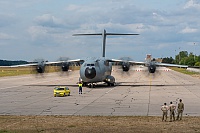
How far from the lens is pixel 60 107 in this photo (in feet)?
97.2

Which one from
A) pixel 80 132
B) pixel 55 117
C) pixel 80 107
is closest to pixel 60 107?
pixel 80 107

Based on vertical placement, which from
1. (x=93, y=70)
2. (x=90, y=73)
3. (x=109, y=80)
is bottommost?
(x=109, y=80)

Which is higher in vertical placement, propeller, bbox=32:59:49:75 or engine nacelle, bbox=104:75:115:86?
propeller, bbox=32:59:49:75

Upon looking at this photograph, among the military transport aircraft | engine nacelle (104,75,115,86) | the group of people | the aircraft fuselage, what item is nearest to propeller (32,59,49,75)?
the military transport aircraft

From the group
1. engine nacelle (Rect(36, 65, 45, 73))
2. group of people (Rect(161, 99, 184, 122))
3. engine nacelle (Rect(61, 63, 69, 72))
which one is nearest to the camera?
group of people (Rect(161, 99, 184, 122))

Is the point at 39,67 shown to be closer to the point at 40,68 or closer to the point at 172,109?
the point at 40,68

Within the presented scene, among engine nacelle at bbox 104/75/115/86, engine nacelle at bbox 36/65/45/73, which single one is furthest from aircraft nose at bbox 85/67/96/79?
engine nacelle at bbox 36/65/45/73

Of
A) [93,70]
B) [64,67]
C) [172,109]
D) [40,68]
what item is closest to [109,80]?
[64,67]

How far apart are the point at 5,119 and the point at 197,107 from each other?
15.0 meters

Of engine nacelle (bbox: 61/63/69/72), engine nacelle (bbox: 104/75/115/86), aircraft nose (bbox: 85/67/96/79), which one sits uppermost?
engine nacelle (bbox: 61/63/69/72)

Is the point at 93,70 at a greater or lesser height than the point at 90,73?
greater

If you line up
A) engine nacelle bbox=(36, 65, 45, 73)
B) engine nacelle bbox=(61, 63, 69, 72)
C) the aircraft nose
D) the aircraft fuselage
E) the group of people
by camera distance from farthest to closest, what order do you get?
engine nacelle bbox=(61, 63, 69, 72)
engine nacelle bbox=(36, 65, 45, 73)
the aircraft fuselage
the aircraft nose
the group of people

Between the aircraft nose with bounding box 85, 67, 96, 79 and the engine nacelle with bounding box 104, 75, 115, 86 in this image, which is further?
the engine nacelle with bounding box 104, 75, 115, 86

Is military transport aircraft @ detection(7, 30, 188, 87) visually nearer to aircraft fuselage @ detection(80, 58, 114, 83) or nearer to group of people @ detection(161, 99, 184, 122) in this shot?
aircraft fuselage @ detection(80, 58, 114, 83)
